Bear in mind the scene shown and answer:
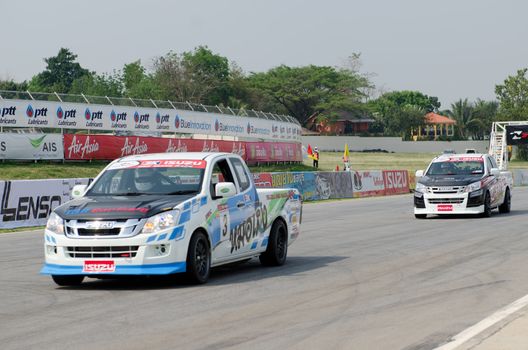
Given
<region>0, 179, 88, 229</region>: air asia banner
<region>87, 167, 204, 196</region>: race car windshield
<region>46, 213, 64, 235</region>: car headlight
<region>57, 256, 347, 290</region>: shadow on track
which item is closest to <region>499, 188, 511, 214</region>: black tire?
<region>0, 179, 88, 229</region>: air asia banner

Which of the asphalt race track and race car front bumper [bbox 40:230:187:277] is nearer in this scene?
the asphalt race track

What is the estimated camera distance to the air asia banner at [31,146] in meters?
41.4

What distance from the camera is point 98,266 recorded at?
1144 cm

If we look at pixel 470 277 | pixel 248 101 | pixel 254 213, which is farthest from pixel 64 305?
pixel 248 101

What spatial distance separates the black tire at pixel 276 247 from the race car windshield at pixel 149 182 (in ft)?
6.47

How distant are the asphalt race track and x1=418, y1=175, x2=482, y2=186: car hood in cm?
772

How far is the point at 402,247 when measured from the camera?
17578 mm

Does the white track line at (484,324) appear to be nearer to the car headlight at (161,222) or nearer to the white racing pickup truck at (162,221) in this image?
the white racing pickup truck at (162,221)

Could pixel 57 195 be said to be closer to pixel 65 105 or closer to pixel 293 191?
pixel 293 191

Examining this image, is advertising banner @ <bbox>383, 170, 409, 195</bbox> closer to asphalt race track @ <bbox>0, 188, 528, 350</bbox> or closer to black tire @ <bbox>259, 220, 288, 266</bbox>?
asphalt race track @ <bbox>0, 188, 528, 350</bbox>

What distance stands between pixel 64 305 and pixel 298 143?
5521 centimetres

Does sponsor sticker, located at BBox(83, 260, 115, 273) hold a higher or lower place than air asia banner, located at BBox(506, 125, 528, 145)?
lower

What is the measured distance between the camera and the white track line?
783cm

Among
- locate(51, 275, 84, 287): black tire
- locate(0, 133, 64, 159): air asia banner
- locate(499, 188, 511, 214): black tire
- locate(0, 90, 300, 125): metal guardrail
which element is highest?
locate(0, 90, 300, 125): metal guardrail
